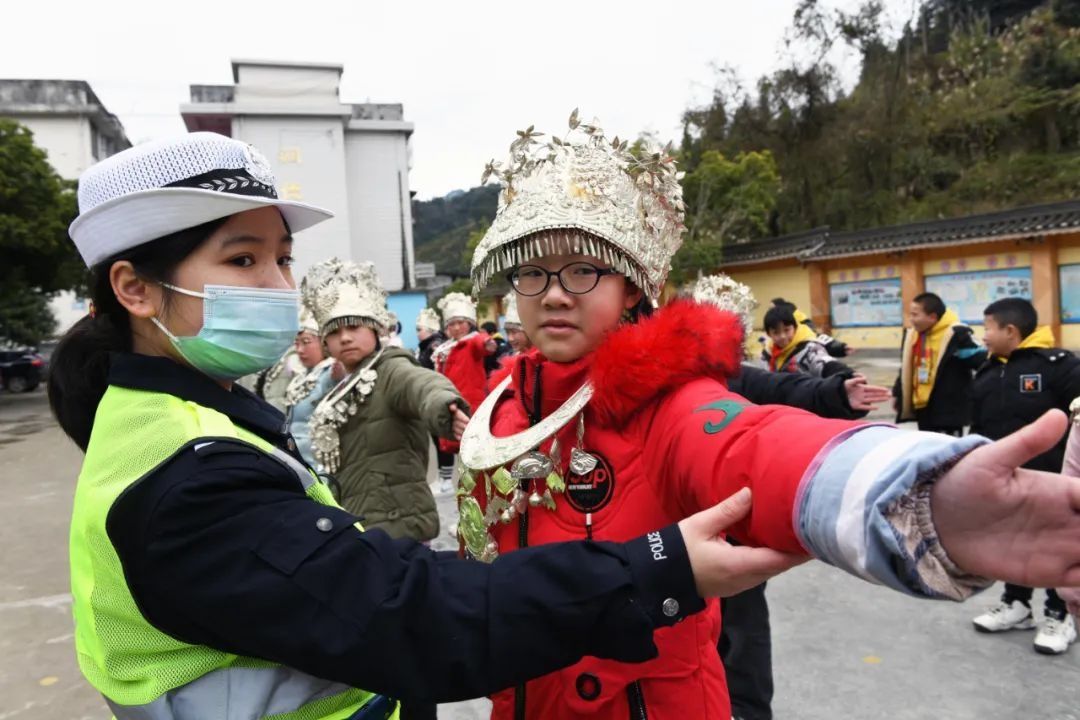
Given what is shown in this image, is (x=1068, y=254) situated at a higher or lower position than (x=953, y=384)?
higher

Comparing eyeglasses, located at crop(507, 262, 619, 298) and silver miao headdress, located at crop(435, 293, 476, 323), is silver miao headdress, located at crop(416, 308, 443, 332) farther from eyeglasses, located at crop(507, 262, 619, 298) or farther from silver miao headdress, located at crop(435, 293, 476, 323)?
eyeglasses, located at crop(507, 262, 619, 298)

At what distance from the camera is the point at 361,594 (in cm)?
99

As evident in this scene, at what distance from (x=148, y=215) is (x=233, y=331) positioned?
0.24m

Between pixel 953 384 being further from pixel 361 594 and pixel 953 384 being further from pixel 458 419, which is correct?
pixel 361 594

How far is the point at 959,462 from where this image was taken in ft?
2.85

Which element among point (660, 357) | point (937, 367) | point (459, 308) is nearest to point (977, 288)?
point (937, 367)

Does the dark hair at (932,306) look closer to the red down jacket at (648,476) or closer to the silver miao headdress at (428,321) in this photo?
the red down jacket at (648,476)

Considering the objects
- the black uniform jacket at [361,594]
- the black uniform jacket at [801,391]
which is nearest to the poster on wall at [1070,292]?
the black uniform jacket at [801,391]

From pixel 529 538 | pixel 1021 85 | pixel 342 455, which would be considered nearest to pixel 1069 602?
pixel 529 538

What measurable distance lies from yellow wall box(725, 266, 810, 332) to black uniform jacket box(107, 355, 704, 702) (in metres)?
20.7

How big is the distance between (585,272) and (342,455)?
2.02 metres

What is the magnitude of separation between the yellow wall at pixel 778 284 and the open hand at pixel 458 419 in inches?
756

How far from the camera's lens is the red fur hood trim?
150cm

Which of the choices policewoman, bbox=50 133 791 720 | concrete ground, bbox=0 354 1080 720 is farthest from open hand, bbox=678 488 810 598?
concrete ground, bbox=0 354 1080 720
